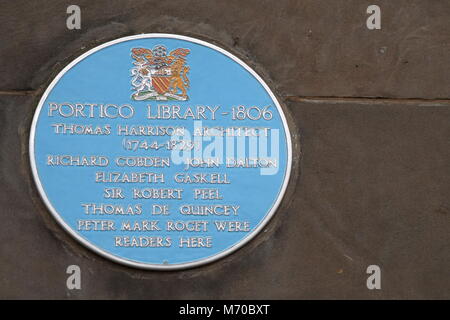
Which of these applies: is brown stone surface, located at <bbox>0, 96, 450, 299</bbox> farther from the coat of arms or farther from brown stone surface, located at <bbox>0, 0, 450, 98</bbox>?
the coat of arms

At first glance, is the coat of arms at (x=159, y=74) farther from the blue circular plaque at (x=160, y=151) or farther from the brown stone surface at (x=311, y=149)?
the brown stone surface at (x=311, y=149)

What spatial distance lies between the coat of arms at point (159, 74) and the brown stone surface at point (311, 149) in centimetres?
15

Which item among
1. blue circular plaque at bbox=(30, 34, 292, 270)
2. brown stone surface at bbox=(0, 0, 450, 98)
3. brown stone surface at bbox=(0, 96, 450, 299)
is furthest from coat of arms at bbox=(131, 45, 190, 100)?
brown stone surface at bbox=(0, 96, 450, 299)

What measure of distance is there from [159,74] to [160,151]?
1.44ft

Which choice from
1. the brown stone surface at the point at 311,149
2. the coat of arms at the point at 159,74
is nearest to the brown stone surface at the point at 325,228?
the brown stone surface at the point at 311,149

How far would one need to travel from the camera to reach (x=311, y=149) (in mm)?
6004

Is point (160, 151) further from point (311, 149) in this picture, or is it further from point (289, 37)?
point (289, 37)

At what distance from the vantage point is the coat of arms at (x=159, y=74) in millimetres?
5953

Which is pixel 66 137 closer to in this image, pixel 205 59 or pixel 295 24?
pixel 205 59

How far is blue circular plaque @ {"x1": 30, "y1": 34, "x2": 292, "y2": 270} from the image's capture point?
5777mm

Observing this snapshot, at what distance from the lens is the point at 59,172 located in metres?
5.81

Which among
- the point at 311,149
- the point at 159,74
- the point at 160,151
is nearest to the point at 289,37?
the point at 311,149
